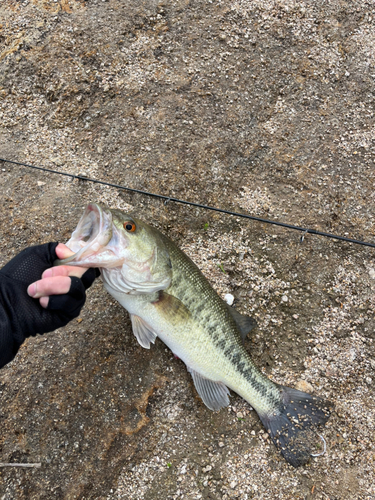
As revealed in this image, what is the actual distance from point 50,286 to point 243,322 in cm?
181

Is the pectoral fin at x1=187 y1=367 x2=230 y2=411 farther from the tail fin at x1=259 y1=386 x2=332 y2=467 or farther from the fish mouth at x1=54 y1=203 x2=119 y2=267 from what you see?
the fish mouth at x1=54 y1=203 x2=119 y2=267

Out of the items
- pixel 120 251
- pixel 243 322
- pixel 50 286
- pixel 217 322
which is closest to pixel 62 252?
pixel 50 286

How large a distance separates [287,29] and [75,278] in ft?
14.5

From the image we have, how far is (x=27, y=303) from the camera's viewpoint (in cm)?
240

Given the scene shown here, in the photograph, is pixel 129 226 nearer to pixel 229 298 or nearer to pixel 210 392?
pixel 229 298

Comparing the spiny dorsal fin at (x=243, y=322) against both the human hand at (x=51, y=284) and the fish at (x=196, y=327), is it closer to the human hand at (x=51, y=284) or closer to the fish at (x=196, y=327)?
the fish at (x=196, y=327)

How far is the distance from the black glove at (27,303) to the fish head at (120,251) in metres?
0.17

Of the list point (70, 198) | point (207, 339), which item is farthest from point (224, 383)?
point (70, 198)

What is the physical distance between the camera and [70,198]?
402 centimetres

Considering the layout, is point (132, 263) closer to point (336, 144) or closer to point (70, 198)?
point (70, 198)

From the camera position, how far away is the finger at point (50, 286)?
232 centimetres

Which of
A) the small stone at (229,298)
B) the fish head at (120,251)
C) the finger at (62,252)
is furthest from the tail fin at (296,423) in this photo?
the finger at (62,252)

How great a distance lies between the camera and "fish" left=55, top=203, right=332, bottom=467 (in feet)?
9.05

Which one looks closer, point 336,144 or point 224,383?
point 224,383
